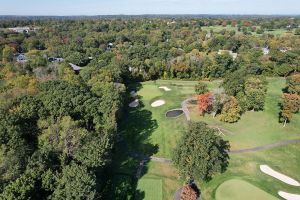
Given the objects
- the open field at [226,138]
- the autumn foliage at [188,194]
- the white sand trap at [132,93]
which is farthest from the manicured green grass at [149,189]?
the white sand trap at [132,93]

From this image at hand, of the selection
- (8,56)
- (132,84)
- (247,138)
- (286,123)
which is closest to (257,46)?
(132,84)

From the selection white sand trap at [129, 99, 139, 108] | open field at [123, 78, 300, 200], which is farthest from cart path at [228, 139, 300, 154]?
white sand trap at [129, 99, 139, 108]

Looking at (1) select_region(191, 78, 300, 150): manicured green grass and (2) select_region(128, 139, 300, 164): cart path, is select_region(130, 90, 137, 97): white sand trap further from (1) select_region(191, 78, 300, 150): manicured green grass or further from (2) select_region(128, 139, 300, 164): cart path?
(2) select_region(128, 139, 300, 164): cart path

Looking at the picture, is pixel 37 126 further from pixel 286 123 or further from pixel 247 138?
pixel 286 123

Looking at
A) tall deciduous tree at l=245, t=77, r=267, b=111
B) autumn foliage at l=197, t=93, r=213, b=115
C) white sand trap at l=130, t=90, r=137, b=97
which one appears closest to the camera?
autumn foliage at l=197, t=93, r=213, b=115

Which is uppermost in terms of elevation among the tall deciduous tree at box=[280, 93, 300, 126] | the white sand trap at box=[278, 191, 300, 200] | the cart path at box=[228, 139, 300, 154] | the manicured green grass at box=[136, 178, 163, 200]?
the tall deciduous tree at box=[280, 93, 300, 126]

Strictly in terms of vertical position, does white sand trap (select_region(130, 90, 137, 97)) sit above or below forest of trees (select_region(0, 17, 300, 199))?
below

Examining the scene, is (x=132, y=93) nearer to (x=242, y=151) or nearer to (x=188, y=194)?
(x=242, y=151)
